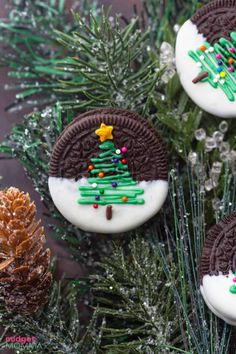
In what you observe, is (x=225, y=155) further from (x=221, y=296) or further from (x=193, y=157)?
(x=221, y=296)

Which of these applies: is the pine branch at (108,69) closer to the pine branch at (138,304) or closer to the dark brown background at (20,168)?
the dark brown background at (20,168)

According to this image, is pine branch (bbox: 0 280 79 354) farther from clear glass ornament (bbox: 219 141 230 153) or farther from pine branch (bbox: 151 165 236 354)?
clear glass ornament (bbox: 219 141 230 153)

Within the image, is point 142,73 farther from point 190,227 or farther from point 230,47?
point 190,227

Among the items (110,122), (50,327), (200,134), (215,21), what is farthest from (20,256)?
(215,21)

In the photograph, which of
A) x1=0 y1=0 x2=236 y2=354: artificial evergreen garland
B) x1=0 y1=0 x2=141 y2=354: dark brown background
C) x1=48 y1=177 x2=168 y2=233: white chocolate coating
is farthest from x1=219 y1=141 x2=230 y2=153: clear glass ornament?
x1=0 y1=0 x2=141 y2=354: dark brown background

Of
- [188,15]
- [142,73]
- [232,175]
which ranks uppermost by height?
[188,15]

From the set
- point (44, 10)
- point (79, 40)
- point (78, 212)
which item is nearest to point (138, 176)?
point (78, 212)
